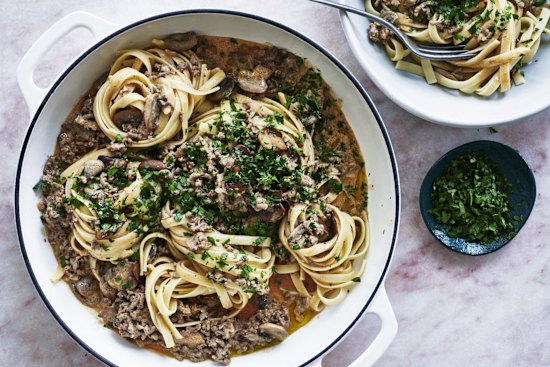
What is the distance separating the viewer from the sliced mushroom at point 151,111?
14.7ft

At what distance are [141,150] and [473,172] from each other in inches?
104

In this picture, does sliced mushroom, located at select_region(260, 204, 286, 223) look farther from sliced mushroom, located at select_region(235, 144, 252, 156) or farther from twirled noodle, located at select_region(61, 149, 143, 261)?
twirled noodle, located at select_region(61, 149, 143, 261)

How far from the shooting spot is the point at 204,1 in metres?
5.00

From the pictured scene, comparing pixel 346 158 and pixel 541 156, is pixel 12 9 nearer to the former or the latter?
pixel 346 158

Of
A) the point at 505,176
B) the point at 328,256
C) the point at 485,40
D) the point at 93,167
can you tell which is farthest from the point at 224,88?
the point at 505,176

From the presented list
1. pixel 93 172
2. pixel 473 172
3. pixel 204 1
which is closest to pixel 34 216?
pixel 93 172

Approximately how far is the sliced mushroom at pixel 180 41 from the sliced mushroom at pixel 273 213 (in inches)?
53.9

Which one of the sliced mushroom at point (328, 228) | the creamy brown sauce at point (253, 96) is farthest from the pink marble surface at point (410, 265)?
the sliced mushroom at point (328, 228)

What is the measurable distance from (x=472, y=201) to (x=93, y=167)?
294 cm

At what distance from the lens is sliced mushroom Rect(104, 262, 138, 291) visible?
463 cm

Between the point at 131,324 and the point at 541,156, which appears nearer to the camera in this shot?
the point at 131,324

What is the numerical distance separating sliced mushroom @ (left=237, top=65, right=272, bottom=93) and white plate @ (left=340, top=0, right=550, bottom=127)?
68 centimetres

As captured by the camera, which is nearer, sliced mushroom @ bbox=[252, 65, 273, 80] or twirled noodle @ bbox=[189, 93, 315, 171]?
twirled noodle @ bbox=[189, 93, 315, 171]

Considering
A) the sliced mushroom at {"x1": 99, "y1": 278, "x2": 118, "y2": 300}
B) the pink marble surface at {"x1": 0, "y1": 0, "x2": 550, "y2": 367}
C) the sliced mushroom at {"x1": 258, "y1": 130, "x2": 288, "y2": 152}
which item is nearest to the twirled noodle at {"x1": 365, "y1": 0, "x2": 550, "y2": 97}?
the pink marble surface at {"x1": 0, "y1": 0, "x2": 550, "y2": 367}
